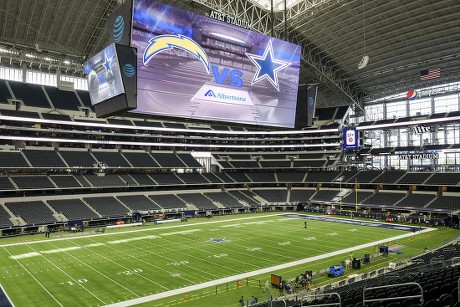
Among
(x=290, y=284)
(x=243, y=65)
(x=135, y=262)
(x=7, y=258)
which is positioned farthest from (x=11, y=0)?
(x=290, y=284)

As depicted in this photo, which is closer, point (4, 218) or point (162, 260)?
point (162, 260)

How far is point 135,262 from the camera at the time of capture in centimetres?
3212

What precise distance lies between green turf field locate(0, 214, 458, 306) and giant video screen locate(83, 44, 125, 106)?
12795mm

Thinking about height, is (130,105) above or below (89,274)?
above

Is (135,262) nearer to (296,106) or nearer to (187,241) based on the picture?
(187,241)

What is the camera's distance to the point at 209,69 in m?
19.6

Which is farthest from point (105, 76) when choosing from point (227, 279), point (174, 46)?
point (227, 279)

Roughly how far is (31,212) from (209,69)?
128 feet

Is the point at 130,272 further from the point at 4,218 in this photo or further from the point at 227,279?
the point at 4,218

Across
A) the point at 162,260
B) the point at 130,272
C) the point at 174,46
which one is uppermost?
the point at 174,46

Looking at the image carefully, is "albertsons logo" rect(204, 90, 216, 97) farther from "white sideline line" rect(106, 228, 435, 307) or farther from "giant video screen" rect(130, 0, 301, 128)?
"white sideline line" rect(106, 228, 435, 307)

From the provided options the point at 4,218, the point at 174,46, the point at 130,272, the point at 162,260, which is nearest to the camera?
the point at 174,46

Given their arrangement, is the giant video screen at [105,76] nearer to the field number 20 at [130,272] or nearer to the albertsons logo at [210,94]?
the albertsons logo at [210,94]

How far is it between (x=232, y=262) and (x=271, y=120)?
15.1 metres
